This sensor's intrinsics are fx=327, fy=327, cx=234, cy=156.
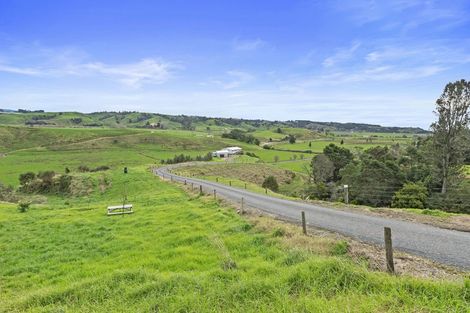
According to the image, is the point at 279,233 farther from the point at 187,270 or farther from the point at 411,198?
the point at 411,198

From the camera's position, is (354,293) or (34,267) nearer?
(354,293)

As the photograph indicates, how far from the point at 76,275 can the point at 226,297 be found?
21.1 ft

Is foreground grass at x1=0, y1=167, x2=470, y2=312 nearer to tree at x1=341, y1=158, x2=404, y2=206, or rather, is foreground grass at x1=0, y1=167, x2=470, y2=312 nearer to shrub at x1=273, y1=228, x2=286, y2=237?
shrub at x1=273, y1=228, x2=286, y2=237

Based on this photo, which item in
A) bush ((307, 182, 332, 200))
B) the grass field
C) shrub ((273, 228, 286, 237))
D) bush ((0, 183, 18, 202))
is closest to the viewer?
the grass field

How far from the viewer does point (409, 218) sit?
52.9 ft

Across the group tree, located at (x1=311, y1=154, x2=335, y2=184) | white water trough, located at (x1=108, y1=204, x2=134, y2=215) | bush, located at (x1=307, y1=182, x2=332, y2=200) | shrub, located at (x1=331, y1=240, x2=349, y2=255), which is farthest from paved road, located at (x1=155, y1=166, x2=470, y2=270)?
tree, located at (x1=311, y1=154, x2=335, y2=184)

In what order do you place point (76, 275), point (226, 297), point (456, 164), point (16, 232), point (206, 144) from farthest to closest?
1. point (206, 144)
2. point (456, 164)
3. point (16, 232)
4. point (76, 275)
5. point (226, 297)

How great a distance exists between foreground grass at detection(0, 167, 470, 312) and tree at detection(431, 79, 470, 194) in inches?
931

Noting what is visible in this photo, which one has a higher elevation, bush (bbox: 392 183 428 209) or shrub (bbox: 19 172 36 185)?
bush (bbox: 392 183 428 209)

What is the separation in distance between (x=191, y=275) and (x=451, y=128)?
101 ft

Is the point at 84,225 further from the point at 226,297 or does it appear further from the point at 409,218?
the point at 409,218

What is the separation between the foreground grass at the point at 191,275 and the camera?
Result: 7.01 metres

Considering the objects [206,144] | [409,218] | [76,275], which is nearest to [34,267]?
[76,275]

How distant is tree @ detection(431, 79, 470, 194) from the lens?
29.7 m
